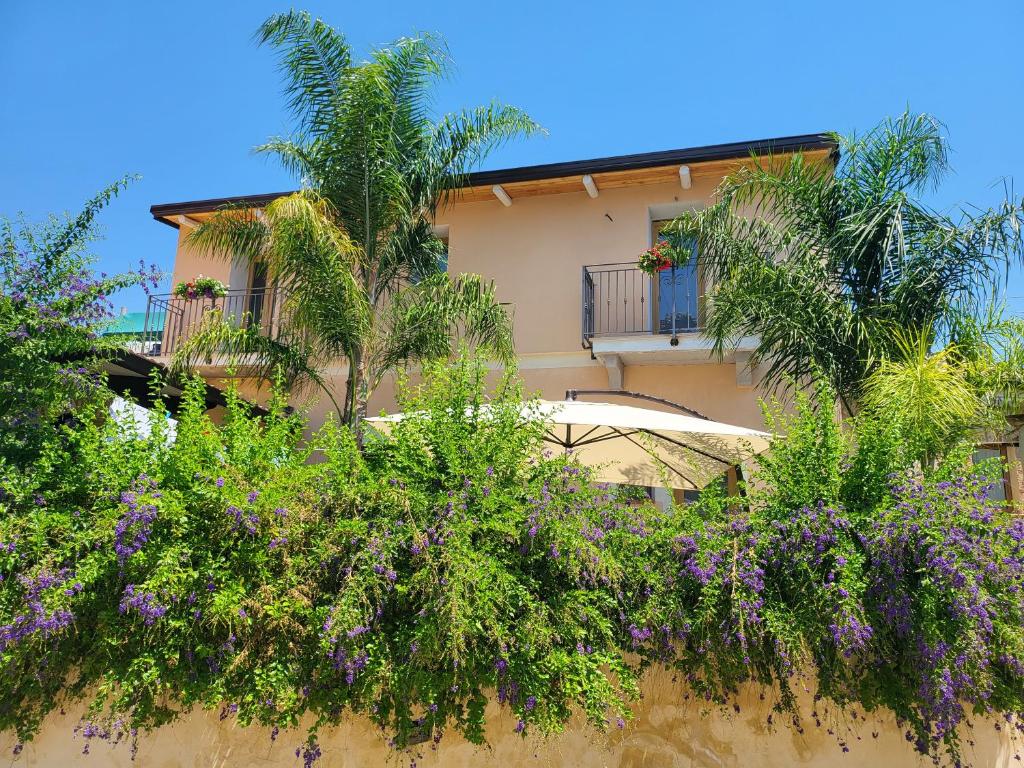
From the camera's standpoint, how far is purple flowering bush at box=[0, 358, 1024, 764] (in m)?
4.56

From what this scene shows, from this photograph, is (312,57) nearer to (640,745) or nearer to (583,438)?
(583,438)

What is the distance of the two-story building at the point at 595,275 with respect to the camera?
1116 centimetres

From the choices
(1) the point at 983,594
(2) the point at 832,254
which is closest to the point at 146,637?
(1) the point at 983,594

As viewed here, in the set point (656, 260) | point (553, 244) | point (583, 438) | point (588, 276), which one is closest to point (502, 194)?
point (553, 244)

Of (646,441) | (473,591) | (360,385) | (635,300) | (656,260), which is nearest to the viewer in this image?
(473,591)

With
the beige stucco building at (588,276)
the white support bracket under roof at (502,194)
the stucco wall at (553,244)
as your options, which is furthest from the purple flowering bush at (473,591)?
the white support bracket under roof at (502,194)

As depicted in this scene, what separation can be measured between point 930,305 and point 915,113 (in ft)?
6.94

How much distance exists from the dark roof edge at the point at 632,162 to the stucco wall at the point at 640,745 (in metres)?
7.28

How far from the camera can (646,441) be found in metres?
7.34

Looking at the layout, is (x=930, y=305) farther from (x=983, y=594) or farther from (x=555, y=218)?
(x=555, y=218)

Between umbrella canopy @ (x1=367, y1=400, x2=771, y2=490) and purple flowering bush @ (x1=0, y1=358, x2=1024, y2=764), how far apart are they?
0.90 m

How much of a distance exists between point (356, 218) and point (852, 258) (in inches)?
238

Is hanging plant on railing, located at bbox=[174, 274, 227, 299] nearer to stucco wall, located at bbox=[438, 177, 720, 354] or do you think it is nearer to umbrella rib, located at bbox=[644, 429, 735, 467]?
stucco wall, located at bbox=[438, 177, 720, 354]

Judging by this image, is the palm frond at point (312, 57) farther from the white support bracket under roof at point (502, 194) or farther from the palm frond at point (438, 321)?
the white support bracket under roof at point (502, 194)
